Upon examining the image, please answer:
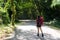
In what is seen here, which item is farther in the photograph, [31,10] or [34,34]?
[31,10]

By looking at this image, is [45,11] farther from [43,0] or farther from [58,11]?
[58,11]

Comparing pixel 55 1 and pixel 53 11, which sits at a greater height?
pixel 55 1

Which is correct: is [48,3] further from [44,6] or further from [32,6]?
[32,6]

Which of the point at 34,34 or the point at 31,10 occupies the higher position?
the point at 34,34

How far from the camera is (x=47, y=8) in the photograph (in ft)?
112

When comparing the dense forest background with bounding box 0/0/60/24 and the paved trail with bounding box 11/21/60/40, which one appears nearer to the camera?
the paved trail with bounding box 11/21/60/40

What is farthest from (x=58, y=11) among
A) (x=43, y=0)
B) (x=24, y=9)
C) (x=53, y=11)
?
(x=24, y=9)

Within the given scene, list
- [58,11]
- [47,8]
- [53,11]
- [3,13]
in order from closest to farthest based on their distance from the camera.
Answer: [3,13] < [58,11] < [53,11] < [47,8]

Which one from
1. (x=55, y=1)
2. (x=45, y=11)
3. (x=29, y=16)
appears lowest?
(x=29, y=16)

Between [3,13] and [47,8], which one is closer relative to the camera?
[3,13]

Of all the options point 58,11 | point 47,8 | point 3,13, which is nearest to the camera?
point 3,13

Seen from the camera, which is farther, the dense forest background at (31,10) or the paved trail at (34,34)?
the dense forest background at (31,10)

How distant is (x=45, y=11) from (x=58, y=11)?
5688 mm

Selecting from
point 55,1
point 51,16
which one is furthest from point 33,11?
point 55,1
